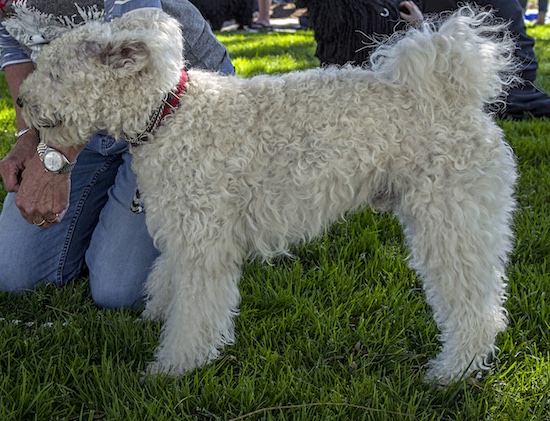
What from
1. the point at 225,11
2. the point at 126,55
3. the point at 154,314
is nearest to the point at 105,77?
the point at 126,55

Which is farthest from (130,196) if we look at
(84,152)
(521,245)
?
(521,245)

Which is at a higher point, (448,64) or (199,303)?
(448,64)

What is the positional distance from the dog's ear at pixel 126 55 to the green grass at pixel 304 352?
40.3 inches

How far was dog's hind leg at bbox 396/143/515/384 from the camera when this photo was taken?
2.17 meters

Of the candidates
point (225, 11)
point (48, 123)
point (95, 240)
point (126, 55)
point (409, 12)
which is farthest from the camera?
point (225, 11)

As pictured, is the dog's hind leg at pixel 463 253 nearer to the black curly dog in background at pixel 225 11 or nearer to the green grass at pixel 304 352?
the green grass at pixel 304 352

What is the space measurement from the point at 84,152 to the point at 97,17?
702mm

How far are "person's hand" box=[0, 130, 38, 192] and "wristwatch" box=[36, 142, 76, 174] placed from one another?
326 millimetres

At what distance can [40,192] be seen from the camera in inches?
95.5

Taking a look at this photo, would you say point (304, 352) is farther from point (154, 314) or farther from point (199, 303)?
point (154, 314)

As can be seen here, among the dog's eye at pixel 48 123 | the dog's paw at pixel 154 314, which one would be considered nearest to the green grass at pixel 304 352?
the dog's paw at pixel 154 314

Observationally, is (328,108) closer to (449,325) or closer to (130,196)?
(449,325)

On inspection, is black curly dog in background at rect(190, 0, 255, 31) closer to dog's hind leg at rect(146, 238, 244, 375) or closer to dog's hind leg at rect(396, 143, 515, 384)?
dog's hind leg at rect(146, 238, 244, 375)

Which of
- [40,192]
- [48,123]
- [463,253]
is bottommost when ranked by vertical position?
[463,253]
